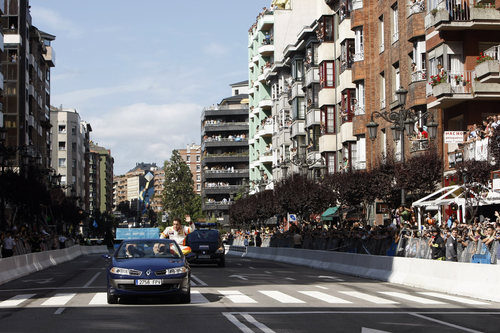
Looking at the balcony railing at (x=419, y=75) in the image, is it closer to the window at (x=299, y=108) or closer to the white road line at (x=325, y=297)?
the white road line at (x=325, y=297)

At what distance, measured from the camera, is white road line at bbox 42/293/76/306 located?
61.1 feet

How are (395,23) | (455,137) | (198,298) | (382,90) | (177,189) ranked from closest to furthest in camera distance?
(198,298) < (455,137) < (395,23) < (382,90) < (177,189)

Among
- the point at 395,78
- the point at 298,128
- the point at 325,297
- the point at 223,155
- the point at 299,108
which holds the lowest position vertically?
the point at 325,297

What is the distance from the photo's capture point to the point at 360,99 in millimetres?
58094

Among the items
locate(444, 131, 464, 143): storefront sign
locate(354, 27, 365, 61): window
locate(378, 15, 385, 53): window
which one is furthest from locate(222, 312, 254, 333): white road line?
locate(354, 27, 365, 61): window

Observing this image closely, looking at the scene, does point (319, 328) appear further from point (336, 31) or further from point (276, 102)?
point (276, 102)

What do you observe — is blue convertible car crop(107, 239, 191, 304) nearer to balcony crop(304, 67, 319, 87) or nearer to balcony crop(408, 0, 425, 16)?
balcony crop(408, 0, 425, 16)

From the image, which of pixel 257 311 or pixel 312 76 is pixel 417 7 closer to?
pixel 312 76

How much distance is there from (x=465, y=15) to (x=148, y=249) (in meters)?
26.1

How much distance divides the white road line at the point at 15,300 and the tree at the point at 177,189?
147m

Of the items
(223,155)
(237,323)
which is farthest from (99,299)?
(223,155)

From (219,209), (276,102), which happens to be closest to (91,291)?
(276,102)

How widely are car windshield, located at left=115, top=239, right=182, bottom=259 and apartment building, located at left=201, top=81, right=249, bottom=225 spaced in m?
132

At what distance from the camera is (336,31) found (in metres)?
69.1
